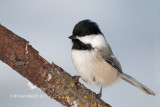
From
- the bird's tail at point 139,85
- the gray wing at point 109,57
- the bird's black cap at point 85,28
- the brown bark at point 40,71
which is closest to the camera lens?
the brown bark at point 40,71

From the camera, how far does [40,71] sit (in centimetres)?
149

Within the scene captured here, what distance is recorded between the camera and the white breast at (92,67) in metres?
1.81

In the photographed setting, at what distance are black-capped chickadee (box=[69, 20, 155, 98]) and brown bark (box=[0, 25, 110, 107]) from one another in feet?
0.84

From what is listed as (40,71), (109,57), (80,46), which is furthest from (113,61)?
(40,71)

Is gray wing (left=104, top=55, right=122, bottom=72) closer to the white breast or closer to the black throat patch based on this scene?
the white breast

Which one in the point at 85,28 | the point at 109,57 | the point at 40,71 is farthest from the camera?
the point at 109,57

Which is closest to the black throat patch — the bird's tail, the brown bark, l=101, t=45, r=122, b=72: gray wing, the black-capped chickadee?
the black-capped chickadee

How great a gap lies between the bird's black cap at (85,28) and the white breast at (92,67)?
0.15 metres

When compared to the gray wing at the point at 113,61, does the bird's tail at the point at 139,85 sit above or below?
below

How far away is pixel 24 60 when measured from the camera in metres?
1.48

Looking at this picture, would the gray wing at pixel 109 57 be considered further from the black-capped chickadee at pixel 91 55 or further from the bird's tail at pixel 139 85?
the bird's tail at pixel 139 85

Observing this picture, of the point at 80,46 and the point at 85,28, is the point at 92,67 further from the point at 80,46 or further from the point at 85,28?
the point at 85,28

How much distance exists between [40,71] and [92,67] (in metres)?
0.51

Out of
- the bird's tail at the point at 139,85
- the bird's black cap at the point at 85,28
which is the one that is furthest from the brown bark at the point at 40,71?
the bird's tail at the point at 139,85
